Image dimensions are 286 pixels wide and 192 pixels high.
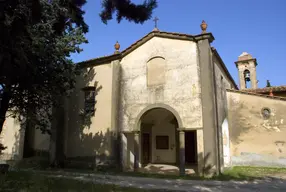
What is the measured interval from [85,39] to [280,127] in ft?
38.9

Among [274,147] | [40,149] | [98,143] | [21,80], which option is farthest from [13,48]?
[274,147]

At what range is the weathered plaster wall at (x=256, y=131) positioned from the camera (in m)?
13.4

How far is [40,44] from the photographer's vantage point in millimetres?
10305

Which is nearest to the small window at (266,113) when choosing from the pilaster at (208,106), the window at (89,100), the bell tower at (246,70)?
the pilaster at (208,106)

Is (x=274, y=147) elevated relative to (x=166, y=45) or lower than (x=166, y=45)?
lower

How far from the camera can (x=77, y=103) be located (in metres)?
15.4

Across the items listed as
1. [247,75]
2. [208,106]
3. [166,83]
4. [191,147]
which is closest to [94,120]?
[166,83]

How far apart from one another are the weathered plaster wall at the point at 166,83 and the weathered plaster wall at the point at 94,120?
817 mm

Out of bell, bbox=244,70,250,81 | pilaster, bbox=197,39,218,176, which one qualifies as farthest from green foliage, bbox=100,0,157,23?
bell, bbox=244,70,250,81

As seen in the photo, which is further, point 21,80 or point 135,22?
point 21,80

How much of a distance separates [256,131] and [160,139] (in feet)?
21.3

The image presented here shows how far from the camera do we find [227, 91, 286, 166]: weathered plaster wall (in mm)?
13359

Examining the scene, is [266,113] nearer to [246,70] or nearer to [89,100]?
Result: [89,100]

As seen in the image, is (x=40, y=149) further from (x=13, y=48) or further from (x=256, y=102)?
(x=256, y=102)
